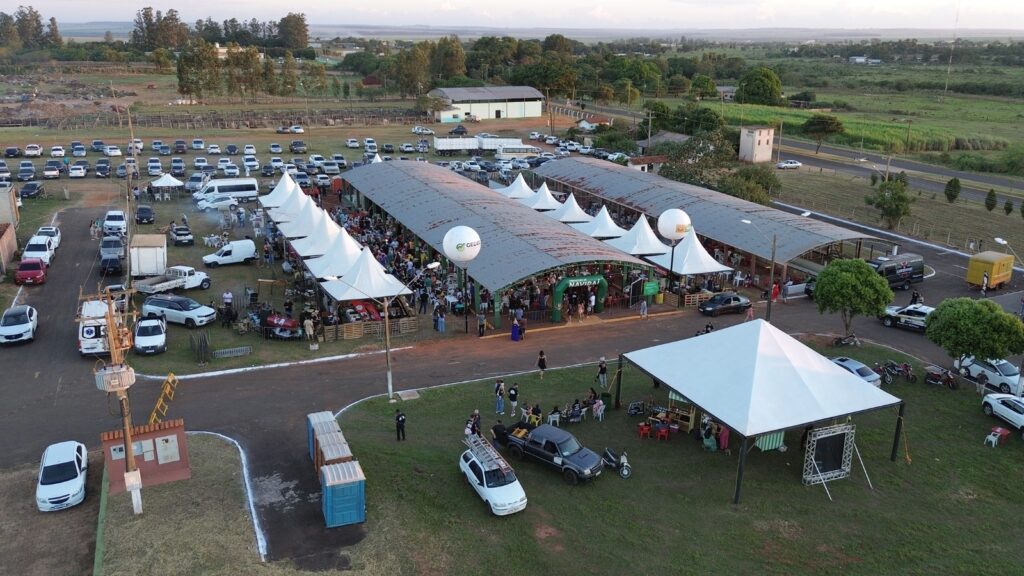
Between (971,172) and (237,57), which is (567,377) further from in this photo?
(237,57)

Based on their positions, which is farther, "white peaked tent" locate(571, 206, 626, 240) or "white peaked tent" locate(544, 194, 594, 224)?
"white peaked tent" locate(544, 194, 594, 224)

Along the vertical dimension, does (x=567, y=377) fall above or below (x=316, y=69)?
below

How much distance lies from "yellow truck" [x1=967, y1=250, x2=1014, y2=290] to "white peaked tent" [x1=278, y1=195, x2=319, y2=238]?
3204cm

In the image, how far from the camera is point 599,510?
717 inches

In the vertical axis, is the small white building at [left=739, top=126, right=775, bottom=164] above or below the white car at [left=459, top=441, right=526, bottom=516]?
above

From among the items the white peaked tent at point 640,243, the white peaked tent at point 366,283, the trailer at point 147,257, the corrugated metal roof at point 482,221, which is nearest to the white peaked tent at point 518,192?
the corrugated metal roof at point 482,221

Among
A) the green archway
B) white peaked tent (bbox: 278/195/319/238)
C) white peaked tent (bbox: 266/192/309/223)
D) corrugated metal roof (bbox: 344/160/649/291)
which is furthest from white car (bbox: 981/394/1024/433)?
white peaked tent (bbox: 266/192/309/223)

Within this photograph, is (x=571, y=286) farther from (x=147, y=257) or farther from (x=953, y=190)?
(x=953, y=190)

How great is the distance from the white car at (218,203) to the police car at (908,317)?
131 ft

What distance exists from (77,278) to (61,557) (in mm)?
23882

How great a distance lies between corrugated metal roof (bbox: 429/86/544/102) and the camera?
10498cm

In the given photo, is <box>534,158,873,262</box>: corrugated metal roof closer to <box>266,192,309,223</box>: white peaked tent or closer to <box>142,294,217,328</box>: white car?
<box>266,192,309,223</box>: white peaked tent

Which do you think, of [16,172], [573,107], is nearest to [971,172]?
[573,107]

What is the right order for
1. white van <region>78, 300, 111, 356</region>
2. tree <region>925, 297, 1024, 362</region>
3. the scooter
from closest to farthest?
→ the scooter
tree <region>925, 297, 1024, 362</region>
white van <region>78, 300, 111, 356</region>
